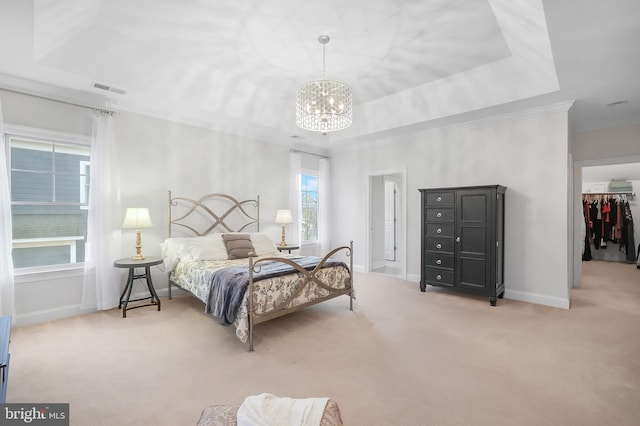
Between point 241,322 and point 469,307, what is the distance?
309cm

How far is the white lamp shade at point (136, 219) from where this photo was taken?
3.87 meters

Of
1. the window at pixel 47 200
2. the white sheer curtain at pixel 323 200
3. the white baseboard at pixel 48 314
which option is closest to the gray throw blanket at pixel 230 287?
the white baseboard at pixel 48 314

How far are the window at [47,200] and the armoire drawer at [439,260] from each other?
500 cm

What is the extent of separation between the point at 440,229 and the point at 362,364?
111 inches

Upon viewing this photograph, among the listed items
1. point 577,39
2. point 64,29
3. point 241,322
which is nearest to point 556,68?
point 577,39

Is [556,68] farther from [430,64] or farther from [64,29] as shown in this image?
[64,29]

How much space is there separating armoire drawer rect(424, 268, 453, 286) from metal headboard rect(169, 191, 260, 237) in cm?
315

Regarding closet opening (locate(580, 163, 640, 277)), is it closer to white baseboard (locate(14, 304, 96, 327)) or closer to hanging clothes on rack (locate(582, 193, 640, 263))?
hanging clothes on rack (locate(582, 193, 640, 263))

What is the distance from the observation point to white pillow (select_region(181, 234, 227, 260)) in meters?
4.12

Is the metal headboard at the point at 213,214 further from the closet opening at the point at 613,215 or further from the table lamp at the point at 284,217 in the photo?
the closet opening at the point at 613,215

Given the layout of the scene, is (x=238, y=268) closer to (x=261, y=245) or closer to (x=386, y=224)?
(x=261, y=245)

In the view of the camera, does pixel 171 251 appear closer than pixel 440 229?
Yes

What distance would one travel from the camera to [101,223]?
388 centimetres

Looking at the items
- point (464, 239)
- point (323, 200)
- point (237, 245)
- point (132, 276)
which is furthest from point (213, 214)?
point (464, 239)
